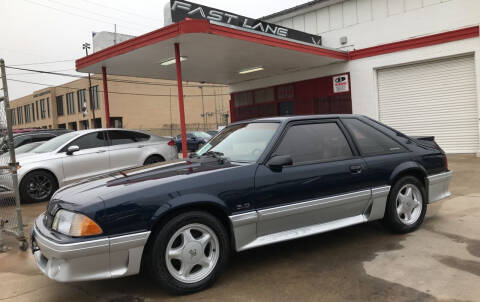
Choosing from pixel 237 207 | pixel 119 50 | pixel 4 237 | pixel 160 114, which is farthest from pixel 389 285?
pixel 160 114

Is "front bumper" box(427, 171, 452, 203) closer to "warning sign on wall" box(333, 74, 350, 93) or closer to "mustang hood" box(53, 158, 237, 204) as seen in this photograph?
"mustang hood" box(53, 158, 237, 204)

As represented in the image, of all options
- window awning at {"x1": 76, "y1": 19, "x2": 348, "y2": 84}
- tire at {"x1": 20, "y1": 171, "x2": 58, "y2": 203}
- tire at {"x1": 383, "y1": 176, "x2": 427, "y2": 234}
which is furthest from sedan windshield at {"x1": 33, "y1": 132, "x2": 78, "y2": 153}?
tire at {"x1": 383, "y1": 176, "x2": 427, "y2": 234}

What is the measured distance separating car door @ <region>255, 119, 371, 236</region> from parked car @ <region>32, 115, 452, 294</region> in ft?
0.04

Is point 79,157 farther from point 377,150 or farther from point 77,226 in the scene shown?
point 377,150

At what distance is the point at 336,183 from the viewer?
4023 millimetres

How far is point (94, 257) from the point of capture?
291 centimetres

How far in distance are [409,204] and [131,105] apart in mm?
45491

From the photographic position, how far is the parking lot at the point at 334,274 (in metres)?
3.18

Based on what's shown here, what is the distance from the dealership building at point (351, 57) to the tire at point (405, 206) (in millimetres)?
6149

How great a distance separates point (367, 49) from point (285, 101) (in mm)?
4067

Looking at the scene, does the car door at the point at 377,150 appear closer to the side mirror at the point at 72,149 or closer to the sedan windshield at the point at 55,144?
the side mirror at the point at 72,149

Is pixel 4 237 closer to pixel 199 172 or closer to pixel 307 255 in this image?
pixel 199 172

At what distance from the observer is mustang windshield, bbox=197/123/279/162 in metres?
3.92

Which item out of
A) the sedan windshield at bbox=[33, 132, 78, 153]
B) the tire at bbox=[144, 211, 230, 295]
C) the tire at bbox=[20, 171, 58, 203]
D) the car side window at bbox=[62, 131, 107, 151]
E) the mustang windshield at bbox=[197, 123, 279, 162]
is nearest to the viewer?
the tire at bbox=[144, 211, 230, 295]
